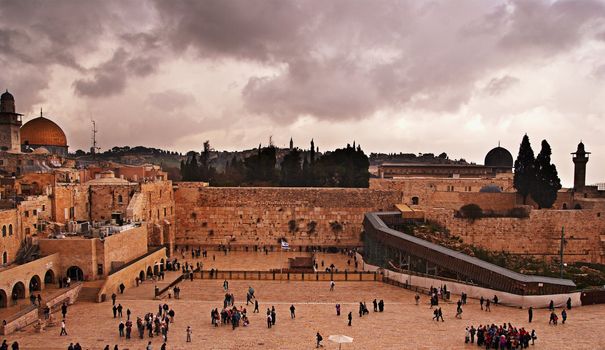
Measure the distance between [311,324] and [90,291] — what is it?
30.6ft

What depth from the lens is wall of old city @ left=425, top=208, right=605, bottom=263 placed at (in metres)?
32.1

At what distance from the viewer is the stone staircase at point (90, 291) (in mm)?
19828

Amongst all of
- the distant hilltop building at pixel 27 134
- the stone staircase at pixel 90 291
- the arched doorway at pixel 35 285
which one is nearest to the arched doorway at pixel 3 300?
the arched doorway at pixel 35 285

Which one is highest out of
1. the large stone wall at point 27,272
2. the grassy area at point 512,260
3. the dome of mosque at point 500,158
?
the dome of mosque at point 500,158

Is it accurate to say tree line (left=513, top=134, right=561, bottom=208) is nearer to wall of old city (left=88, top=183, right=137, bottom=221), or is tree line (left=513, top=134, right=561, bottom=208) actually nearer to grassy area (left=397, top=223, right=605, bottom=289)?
grassy area (left=397, top=223, right=605, bottom=289)

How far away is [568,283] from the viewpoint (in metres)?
18.6

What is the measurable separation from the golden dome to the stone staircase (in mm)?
23160

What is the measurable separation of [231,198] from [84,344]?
21762 mm

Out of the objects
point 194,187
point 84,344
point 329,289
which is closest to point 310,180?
point 194,187

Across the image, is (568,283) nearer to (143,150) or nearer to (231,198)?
(231,198)

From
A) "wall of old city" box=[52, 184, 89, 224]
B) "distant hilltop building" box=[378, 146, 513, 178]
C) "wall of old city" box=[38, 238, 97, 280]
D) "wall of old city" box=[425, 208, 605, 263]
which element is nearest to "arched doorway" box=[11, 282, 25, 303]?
"wall of old city" box=[38, 238, 97, 280]

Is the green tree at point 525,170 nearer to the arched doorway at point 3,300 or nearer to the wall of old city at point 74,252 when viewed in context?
the wall of old city at point 74,252

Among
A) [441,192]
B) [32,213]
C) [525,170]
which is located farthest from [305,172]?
[32,213]

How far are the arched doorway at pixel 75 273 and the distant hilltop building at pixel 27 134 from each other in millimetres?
17261
